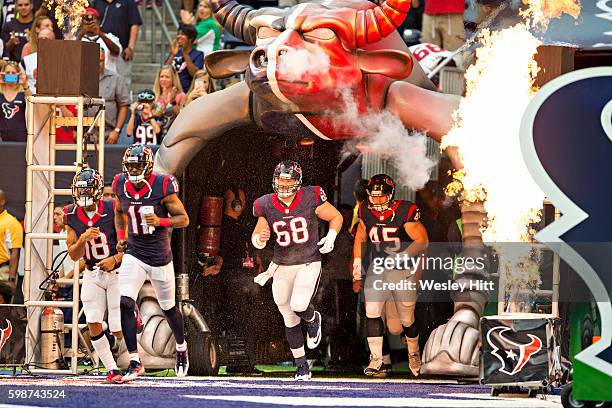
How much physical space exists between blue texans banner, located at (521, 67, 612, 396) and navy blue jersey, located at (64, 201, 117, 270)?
4459 mm

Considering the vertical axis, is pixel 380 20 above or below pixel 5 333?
above

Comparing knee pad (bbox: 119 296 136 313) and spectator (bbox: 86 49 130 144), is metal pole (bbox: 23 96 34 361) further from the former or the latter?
spectator (bbox: 86 49 130 144)

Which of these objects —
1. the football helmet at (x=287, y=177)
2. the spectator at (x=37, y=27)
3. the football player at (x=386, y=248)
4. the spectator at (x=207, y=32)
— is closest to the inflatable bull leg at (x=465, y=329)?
the football player at (x=386, y=248)

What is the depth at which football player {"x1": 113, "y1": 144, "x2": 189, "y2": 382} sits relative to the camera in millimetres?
10758

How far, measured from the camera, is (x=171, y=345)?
11578mm

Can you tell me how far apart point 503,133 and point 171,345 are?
312 cm

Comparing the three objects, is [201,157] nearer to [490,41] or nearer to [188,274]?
[188,274]

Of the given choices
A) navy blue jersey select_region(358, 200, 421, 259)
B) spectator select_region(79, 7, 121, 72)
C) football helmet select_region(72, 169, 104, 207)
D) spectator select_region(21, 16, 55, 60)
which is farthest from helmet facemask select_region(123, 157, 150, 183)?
spectator select_region(79, 7, 121, 72)

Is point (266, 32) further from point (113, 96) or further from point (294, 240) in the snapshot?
point (113, 96)

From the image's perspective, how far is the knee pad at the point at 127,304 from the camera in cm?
1049

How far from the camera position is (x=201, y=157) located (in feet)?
39.4

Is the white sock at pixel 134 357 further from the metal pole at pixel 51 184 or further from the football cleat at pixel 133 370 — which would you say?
the metal pole at pixel 51 184

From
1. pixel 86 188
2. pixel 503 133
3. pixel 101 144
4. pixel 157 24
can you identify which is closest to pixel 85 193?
pixel 86 188

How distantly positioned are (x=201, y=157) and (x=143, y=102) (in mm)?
1703
